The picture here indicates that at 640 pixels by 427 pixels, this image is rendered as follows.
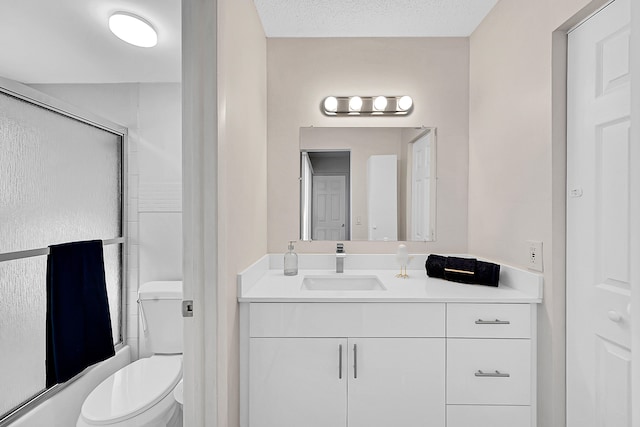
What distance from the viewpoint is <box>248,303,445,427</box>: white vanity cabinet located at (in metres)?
1.56

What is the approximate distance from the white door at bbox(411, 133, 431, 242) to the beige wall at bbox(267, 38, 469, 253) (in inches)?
2.9

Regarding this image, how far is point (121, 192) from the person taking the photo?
2377 millimetres

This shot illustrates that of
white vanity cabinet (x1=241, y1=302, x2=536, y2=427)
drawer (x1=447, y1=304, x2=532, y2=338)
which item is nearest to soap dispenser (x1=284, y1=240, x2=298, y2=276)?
white vanity cabinet (x1=241, y1=302, x2=536, y2=427)

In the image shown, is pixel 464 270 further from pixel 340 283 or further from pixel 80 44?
pixel 80 44

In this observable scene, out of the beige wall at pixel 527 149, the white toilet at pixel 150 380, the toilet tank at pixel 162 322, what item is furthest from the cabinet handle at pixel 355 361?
the toilet tank at pixel 162 322

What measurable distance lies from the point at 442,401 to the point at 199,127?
4.95 ft

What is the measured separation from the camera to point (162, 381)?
6.05ft

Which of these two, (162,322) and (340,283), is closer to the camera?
(340,283)

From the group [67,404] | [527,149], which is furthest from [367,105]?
[67,404]
